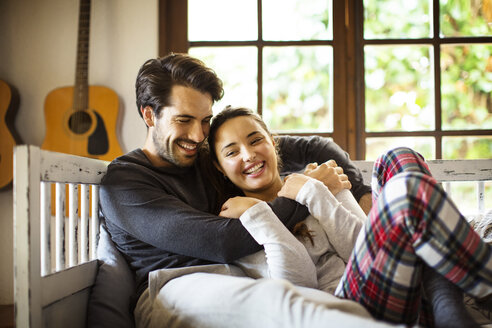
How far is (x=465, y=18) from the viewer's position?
229 centimetres

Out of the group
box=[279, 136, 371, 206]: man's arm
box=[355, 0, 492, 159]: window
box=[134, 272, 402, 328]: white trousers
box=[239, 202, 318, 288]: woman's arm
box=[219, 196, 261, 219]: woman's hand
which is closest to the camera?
box=[134, 272, 402, 328]: white trousers

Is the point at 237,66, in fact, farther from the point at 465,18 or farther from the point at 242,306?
the point at 242,306

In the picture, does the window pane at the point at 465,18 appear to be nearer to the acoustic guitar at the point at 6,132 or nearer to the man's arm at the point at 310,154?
the man's arm at the point at 310,154

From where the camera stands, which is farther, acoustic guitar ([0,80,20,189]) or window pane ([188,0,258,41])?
window pane ([188,0,258,41])

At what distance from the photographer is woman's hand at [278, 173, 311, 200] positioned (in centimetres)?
119

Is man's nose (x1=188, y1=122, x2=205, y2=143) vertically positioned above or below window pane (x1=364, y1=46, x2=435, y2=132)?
below

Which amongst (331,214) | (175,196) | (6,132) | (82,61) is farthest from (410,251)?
(6,132)

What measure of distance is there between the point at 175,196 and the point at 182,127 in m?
0.23

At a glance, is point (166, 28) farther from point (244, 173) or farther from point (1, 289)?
point (1, 289)

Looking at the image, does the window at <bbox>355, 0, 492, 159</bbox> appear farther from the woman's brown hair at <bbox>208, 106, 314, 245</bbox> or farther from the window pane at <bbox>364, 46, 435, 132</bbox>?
the woman's brown hair at <bbox>208, 106, 314, 245</bbox>

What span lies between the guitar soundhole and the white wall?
0.16 meters

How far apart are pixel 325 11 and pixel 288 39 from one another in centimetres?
26

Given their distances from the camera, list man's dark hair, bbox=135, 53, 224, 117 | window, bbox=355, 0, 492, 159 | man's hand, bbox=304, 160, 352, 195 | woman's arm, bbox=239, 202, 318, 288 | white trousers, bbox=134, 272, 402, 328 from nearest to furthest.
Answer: white trousers, bbox=134, 272, 402, 328 → woman's arm, bbox=239, 202, 318, 288 → man's hand, bbox=304, 160, 352, 195 → man's dark hair, bbox=135, 53, 224, 117 → window, bbox=355, 0, 492, 159

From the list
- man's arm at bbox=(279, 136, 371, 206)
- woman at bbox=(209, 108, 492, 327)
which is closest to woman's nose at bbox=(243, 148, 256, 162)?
woman at bbox=(209, 108, 492, 327)
